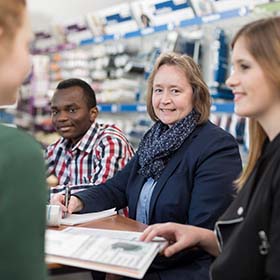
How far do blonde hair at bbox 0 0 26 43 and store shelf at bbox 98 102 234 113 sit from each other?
2559 mm

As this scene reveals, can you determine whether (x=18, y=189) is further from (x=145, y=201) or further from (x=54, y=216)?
(x=145, y=201)

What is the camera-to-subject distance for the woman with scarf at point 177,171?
1.79 m

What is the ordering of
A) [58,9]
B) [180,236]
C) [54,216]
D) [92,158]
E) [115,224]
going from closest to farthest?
[180,236] < [54,216] < [115,224] < [92,158] < [58,9]

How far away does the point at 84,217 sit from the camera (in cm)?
196

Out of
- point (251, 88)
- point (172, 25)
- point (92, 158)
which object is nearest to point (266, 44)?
point (251, 88)

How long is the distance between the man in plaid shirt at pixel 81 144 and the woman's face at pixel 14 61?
163 cm

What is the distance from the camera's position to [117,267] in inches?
49.8

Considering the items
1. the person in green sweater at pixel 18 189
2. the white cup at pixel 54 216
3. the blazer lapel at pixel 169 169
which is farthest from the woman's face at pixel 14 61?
the blazer lapel at pixel 169 169

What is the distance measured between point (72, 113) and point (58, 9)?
373 centimetres

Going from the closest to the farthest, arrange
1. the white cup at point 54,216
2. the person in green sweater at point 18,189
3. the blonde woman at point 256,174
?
1. the person in green sweater at point 18,189
2. the blonde woman at point 256,174
3. the white cup at point 54,216

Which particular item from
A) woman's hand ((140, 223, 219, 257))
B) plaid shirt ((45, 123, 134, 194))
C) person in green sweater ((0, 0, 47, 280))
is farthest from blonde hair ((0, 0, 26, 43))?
plaid shirt ((45, 123, 134, 194))

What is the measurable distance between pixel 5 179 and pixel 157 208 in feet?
4.23

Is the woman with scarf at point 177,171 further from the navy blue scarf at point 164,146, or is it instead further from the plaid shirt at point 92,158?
the plaid shirt at point 92,158

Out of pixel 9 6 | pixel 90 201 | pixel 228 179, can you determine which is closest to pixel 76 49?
pixel 90 201
